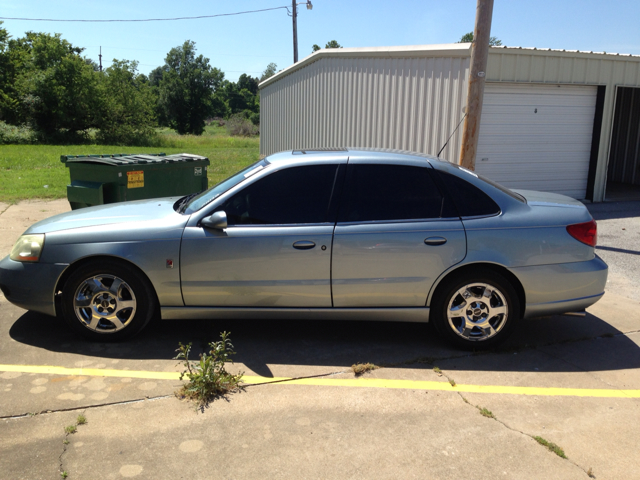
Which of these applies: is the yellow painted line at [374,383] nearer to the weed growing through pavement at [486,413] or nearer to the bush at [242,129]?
the weed growing through pavement at [486,413]

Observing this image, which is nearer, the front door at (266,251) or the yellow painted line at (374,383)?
the yellow painted line at (374,383)

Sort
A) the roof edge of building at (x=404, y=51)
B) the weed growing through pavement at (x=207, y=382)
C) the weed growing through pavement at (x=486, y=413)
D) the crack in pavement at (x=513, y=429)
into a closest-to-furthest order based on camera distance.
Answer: the crack in pavement at (x=513, y=429) → the weed growing through pavement at (x=486, y=413) → the weed growing through pavement at (x=207, y=382) → the roof edge of building at (x=404, y=51)

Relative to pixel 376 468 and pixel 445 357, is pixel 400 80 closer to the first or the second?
pixel 445 357

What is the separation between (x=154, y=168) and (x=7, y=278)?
13.1 ft

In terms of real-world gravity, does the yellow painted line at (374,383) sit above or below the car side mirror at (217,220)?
below

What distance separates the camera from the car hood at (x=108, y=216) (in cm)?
473

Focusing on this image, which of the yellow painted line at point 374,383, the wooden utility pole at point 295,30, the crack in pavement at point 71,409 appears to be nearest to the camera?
the crack in pavement at point 71,409

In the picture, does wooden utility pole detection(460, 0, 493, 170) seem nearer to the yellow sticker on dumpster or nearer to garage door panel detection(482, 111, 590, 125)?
garage door panel detection(482, 111, 590, 125)

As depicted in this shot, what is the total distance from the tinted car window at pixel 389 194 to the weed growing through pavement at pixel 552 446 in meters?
1.85

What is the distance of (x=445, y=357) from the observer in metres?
4.64

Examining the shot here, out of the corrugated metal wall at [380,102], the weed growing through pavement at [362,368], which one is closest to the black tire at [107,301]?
the weed growing through pavement at [362,368]

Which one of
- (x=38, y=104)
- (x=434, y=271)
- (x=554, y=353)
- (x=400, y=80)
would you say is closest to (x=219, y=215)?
(x=434, y=271)

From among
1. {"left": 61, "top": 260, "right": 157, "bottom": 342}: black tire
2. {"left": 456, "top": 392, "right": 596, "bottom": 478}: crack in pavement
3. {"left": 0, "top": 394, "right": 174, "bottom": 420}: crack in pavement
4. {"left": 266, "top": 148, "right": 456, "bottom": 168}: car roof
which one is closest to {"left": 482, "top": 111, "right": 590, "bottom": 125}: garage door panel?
{"left": 266, "top": 148, "right": 456, "bottom": 168}: car roof

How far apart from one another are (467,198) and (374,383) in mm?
1681
